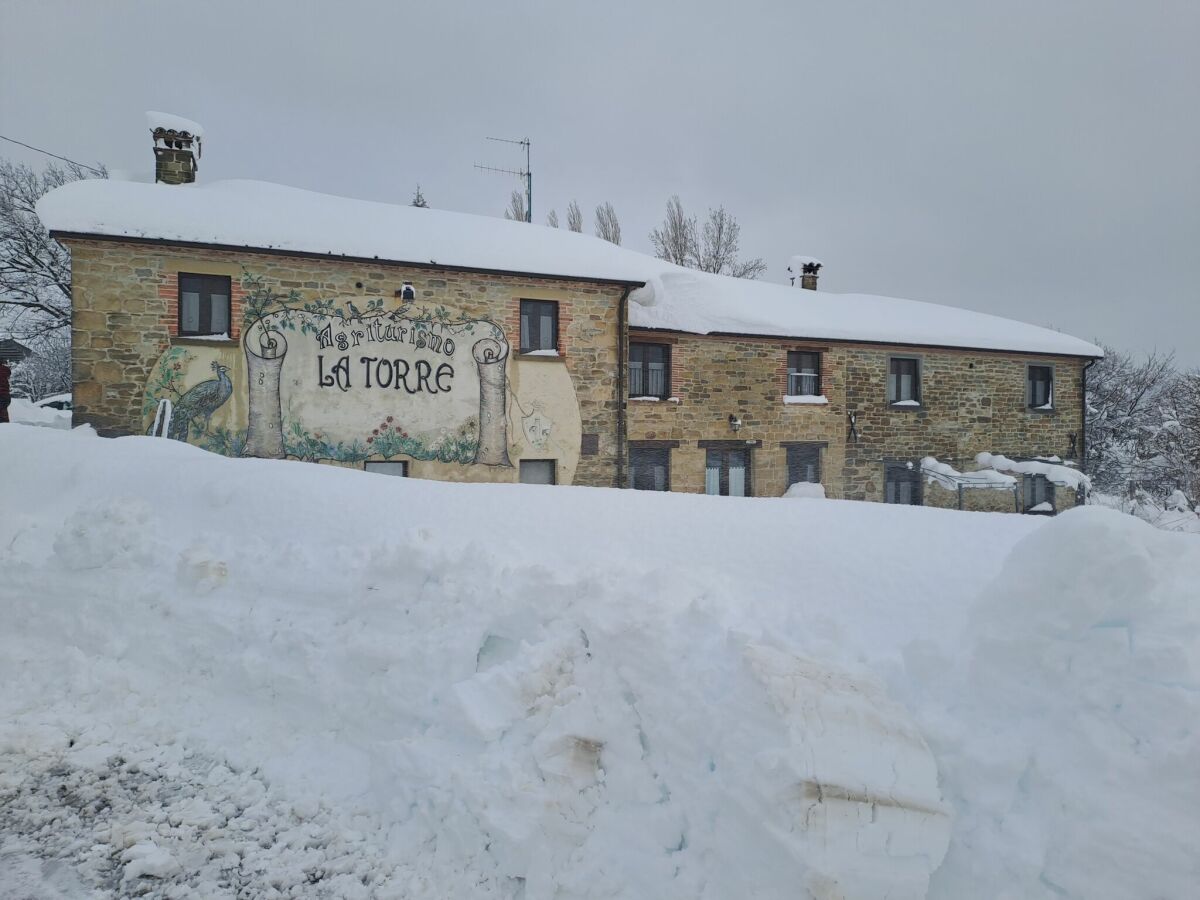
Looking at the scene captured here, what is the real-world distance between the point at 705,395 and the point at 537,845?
10.7 metres

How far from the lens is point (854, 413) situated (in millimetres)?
13711

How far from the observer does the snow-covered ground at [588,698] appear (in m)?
2.03

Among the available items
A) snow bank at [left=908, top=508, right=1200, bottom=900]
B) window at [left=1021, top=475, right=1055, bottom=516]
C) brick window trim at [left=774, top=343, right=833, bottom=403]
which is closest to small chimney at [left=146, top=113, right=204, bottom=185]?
brick window trim at [left=774, top=343, right=833, bottom=403]

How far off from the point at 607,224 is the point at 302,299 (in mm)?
18709

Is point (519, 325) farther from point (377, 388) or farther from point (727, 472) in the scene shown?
point (727, 472)

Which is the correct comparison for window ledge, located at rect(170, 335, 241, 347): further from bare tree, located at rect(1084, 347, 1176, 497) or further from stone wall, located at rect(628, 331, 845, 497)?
bare tree, located at rect(1084, 347, 1176, 497)

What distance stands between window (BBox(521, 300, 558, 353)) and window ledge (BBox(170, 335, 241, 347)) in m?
4.41

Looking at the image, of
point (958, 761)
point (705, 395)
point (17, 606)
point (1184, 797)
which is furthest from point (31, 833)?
point (705, 395)

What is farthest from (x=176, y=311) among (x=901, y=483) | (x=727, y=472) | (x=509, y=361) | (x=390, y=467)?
(x=901, y=483)

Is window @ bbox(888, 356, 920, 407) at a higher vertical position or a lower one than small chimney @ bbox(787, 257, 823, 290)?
lower

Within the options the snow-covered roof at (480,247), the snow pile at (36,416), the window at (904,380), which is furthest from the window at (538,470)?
the snow pile at (36,416)

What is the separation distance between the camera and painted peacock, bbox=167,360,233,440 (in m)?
8.95

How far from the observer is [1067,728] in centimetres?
202

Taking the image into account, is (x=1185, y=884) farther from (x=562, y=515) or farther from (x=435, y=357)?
(x=435, y=357)
